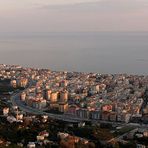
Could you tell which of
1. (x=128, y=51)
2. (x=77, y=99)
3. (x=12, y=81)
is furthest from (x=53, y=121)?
(x=128, y=51)

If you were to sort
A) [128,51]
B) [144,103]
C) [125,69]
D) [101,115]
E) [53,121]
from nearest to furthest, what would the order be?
1. [53,121]
2. [101,115]
3. [144,103]
4. [125,69]
5. [128,51]

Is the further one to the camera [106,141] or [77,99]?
[77,99]

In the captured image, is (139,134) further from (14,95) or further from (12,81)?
(12,81)

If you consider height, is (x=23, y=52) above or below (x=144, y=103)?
above

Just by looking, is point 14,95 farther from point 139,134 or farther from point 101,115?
point 139,134

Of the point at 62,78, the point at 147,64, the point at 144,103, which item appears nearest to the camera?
the point at 144,103

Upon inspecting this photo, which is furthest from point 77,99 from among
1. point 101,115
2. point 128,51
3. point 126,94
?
point 128,51
